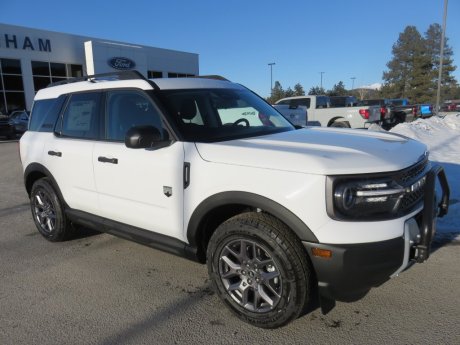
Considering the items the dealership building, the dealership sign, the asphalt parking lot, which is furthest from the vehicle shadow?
the dealership sign

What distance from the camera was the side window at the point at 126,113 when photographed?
3463 mm

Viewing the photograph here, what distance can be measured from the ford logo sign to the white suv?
26.2 metres

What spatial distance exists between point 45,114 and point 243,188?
10.4 feet

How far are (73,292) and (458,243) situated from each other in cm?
394

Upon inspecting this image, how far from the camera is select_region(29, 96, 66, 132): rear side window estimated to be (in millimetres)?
→ 4516

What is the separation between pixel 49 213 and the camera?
469 cm

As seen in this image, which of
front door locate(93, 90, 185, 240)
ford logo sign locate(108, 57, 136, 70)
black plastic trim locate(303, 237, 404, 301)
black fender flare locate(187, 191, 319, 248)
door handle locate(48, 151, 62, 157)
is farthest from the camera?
ford logo sign locate(108, 57, 136, 70)

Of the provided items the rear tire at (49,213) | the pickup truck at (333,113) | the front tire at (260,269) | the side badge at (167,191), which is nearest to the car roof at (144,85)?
the side badge at (167,191)

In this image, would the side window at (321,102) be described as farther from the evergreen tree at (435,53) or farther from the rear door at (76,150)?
the evergreen tree at (435,53)

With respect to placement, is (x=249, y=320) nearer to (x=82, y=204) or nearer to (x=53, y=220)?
(x=82, y=204)

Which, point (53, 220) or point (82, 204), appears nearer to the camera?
point (82, 204)

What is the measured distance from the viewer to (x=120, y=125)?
3707mm

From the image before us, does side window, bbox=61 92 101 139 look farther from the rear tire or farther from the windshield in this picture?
the windshield

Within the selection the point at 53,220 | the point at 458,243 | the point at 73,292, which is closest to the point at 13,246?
the point at 53,220
